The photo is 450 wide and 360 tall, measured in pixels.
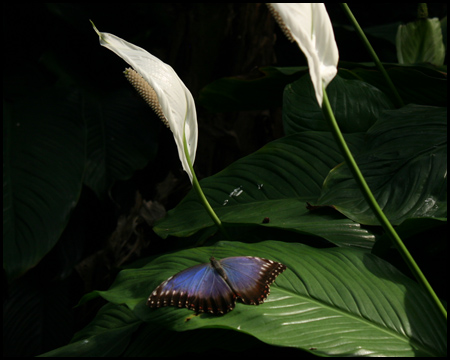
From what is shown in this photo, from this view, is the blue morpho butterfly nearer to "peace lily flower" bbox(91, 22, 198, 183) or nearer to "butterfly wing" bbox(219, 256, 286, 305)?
"butterfly wing" bbox(219, 256, 286, 305)

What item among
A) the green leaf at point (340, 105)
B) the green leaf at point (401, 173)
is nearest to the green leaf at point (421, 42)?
the green leaf at point (340, 105)

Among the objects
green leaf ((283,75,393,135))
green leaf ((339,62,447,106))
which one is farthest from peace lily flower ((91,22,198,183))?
green leaf ((339,62,447,106))

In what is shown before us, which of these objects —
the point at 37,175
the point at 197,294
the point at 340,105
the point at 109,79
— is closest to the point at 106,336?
the point at 197,294

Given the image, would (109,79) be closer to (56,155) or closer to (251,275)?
(56,155)

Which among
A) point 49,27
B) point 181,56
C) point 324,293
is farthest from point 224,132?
point 324,293

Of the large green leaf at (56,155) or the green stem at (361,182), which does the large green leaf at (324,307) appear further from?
the large green leaf at (56,155)

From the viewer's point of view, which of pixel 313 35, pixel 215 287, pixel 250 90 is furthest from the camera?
pixel 250 90

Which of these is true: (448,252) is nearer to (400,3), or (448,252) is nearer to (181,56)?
(181,56)
